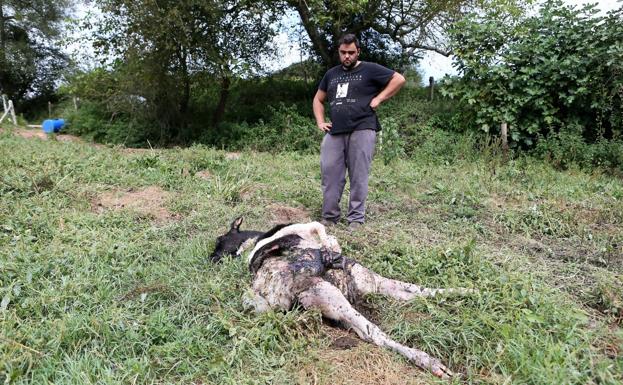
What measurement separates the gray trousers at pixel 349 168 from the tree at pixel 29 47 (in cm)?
2007

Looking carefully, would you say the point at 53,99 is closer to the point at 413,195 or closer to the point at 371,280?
the point at 413,195

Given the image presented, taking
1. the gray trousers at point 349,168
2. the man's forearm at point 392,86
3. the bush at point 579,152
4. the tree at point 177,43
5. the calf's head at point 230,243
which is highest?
the tree at point 177,43

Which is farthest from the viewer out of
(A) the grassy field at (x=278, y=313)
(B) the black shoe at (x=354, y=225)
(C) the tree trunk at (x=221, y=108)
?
(C) the tree trunk at (x=221, y=108)

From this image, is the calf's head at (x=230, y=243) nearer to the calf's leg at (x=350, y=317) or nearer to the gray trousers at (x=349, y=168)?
the calf's leg at (x=350, y=317)

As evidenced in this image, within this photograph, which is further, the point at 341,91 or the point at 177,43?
the point at 177,43

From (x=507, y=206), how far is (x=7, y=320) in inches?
151

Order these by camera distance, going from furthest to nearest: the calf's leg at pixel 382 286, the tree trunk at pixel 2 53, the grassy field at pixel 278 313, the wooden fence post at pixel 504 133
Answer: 1. the tree trunk at pixel 2 53
2. the wooden fence post at pixel 504 133
3. the calf's leg at pixel 382 286
4. the grassy field at pixel 278 313

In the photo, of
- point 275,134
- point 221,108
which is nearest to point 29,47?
point 221,108

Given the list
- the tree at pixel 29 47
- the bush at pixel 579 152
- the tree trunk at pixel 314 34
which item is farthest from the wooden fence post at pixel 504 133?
the tree at pixel 29 47

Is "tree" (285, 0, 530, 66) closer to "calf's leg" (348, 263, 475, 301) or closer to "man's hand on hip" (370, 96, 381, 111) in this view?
"man's hand on hip" (370, 96, 381, 111)

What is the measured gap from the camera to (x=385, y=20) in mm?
10406

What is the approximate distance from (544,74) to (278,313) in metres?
7.02

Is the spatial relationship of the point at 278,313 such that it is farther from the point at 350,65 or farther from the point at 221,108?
the point at 221,108

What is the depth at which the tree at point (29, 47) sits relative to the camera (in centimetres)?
1916
